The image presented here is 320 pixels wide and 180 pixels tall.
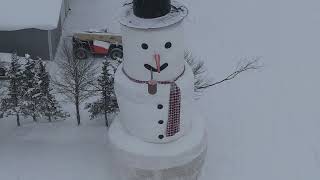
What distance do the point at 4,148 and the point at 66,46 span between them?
21.8 feet

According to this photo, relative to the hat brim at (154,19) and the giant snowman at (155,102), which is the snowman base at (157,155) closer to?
the giant snowman at (155,102)

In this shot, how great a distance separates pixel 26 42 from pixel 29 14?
1726mm

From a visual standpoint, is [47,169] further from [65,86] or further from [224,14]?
[224,14]

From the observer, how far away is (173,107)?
21062 mm

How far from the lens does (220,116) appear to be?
26.6 metres

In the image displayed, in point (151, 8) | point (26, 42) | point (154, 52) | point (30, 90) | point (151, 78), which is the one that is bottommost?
point (26, 42)

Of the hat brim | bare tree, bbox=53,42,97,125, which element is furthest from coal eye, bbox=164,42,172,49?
bare tree, bbox=53,42,97,125

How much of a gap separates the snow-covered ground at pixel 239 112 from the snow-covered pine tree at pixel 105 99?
819 mm

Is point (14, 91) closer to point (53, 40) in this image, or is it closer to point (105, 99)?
point (105, 99)

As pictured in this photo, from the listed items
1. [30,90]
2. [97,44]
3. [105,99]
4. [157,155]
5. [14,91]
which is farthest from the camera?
[97,44]

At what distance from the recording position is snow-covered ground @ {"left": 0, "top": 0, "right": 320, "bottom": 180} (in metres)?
24.1

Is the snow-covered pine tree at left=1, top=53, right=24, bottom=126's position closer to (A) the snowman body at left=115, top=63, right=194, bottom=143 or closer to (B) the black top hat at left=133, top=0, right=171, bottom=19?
(A) the snowman body at left=115, top=63, right=194, bottom=143

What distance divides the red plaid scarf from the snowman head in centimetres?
18

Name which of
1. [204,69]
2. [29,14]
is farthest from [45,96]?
[204,69]
